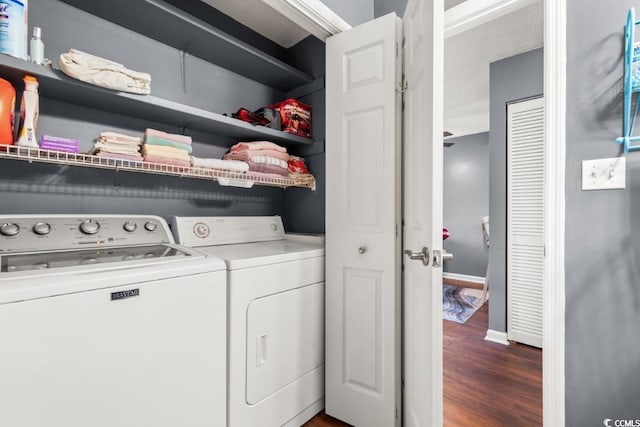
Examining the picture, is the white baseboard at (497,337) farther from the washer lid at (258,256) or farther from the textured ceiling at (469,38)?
the textured ceiling at (469,38)

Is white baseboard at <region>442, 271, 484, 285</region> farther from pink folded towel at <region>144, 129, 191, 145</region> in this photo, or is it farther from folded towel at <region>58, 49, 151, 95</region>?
folded towel at <region>58, 49, 151, 95</region>

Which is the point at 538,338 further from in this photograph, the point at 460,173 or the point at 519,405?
the point at 460,173

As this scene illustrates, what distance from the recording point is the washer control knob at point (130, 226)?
139 centimetres

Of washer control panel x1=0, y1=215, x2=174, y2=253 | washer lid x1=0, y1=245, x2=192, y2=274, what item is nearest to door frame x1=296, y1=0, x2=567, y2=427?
washer lid x1=0, y1=245, x2=192, y2=274

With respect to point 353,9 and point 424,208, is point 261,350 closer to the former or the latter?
point 424,208

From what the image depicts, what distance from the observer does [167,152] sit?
141cm

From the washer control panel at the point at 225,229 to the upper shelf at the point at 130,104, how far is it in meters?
0.55

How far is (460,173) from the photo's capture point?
5.32 meters

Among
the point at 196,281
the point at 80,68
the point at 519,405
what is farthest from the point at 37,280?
the point at 519,405

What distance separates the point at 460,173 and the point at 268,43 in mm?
4372

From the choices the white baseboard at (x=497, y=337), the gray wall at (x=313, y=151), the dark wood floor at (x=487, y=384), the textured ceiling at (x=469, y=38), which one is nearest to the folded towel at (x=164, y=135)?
the gray wall at (x=313, y=151)

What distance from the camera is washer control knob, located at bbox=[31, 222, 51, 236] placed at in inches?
45.4

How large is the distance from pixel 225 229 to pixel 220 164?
1.40ft

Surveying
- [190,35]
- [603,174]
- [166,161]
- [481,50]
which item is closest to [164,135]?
[166,161]
